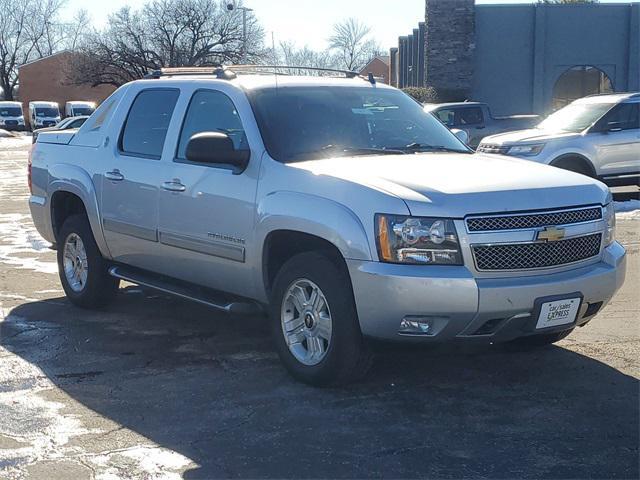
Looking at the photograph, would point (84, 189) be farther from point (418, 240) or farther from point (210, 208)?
point (418, 240)

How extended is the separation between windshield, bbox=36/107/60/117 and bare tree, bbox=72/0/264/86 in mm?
4589

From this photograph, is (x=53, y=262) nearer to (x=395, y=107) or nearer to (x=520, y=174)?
(x=395, y=107)

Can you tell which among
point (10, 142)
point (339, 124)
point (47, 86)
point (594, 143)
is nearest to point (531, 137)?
point (594, 143)

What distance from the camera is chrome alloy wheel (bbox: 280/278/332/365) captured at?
5.38 meters

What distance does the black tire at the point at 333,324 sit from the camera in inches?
203

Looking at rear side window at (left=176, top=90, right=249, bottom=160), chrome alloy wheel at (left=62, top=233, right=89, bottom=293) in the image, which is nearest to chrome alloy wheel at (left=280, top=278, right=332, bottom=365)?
rear side window at (left=176, top=90, right=249, bottom=160)

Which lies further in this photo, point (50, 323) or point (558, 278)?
point (50, 323)

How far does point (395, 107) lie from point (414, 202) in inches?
75.4

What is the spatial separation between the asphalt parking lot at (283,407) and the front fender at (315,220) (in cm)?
78

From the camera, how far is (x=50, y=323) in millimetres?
7332

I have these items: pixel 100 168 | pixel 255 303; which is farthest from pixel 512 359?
pixel 100 168

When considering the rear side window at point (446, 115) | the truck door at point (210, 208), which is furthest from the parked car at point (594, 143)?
the truck door at point (210, 208)

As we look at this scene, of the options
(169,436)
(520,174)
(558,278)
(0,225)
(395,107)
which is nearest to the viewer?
(169,436)

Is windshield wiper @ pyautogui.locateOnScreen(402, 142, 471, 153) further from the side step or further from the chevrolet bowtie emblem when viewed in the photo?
the side step
